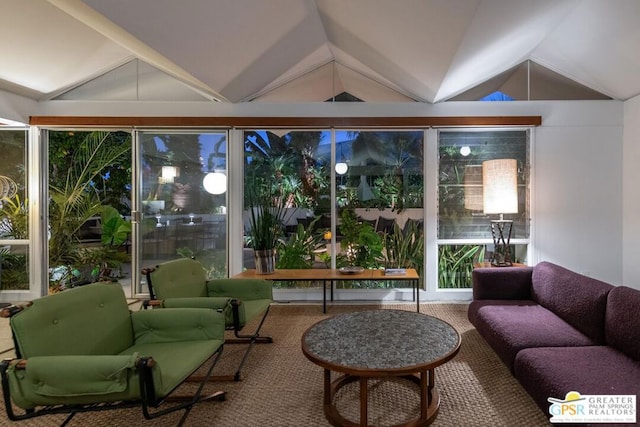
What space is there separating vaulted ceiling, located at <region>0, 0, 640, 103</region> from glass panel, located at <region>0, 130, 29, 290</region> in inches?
25.8

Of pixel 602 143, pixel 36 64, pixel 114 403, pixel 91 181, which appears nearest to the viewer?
pixel 114 403

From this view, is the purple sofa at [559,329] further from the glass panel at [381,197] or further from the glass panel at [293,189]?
the glass panel at [293,189]

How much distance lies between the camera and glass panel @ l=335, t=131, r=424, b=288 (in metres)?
3.82

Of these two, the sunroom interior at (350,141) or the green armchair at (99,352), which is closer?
the green armchair at (99,352)

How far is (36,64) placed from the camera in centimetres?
→ 327

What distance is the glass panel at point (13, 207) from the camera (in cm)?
375

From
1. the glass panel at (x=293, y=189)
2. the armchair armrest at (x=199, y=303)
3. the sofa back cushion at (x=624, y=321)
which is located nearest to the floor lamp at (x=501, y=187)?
the sofa back cushion at (x=624, y=321)

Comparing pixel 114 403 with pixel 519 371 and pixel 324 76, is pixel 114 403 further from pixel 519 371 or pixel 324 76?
pixel 324 76

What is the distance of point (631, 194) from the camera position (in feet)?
11.1

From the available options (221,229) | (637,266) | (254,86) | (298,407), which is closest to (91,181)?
(221,229)

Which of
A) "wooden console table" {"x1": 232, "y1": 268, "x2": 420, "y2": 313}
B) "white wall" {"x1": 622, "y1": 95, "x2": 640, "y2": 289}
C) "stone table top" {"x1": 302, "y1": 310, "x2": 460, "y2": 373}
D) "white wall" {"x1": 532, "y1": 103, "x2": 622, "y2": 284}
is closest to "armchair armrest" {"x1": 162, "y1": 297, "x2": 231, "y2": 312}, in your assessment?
"stone table top" {"x1": 302, "y1": 310, "x2": 460, "y2": 373}

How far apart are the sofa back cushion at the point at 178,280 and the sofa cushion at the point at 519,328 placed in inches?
91.1

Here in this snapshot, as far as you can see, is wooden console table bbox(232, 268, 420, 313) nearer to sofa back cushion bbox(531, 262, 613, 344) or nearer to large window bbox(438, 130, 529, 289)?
large window bbox(438, 130, 529, 289)

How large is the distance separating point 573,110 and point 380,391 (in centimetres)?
385
